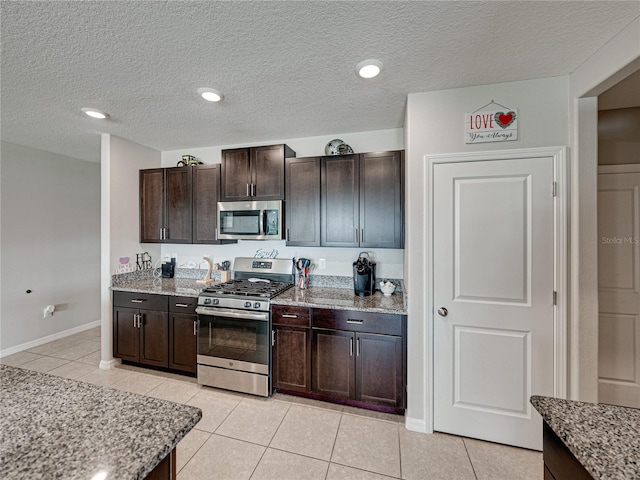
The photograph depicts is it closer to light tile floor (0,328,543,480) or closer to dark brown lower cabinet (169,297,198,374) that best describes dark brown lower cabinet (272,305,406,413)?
light tile floor (0,328,543,480)

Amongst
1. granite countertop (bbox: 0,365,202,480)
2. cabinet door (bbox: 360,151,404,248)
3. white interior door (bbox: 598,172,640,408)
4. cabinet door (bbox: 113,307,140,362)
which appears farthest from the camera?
cabinet door (bbox: 113,307,140,362)

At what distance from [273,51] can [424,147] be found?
124 cm

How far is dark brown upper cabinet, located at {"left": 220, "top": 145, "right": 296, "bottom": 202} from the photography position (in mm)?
2816

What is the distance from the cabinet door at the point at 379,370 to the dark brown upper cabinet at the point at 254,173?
5.50 feet

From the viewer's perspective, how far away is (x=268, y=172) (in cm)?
285

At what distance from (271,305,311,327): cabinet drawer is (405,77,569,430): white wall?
0.88 metres

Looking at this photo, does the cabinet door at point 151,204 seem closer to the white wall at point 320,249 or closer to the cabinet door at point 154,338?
the white wall at point 320,249

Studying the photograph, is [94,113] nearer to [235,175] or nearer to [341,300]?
[235,175]

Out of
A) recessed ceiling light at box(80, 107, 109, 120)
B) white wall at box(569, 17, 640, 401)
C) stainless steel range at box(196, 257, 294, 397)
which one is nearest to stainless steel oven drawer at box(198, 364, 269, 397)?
stainless steel range at box(196, 257, 294, 397)

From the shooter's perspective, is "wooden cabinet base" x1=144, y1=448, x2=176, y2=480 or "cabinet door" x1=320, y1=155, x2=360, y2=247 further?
"cabinet door" x1=320, y1=155, x2=360, y2=247

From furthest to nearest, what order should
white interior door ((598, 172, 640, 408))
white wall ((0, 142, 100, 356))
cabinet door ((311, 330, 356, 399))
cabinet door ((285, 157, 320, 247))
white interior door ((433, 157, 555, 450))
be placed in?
1. white wall ((0, 142, 100, 356))
2. cabinet door ((285, 157, 320, 247))
3. cabinet door ((311, 330, 356, 399))
4. white interior door ((598, 172, 640, 408))
5. white interior door ((433, 157, 555, 450))

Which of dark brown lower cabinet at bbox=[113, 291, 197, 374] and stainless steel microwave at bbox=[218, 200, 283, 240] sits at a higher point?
stainless steel microwave at bbox=[218, 200, 283, 240]

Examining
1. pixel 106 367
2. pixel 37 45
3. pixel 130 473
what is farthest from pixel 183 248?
pixel 130 473

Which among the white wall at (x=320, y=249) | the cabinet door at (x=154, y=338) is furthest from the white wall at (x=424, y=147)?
the cabinet door at (x=154, y=338)
